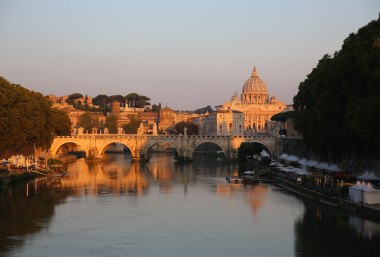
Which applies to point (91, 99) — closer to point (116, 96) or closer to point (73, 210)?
point (116, 96)

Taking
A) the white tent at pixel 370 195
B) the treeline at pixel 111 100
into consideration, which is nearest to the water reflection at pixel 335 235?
the white tent at pixel 370 195

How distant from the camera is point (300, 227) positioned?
28578 millimetres

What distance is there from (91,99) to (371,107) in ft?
478

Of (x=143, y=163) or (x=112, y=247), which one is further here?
(x=143, y=163)

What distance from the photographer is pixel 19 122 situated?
149 feet

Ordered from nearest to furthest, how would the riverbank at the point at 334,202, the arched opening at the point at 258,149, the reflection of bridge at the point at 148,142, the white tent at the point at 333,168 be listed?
the riverbank at the point at 334,202
the white tent at the point at 333,168
the arched opening at the point at 258,149
the reflection of bridge at the point at 148,142

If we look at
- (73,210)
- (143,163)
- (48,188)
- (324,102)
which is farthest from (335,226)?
(143,163)

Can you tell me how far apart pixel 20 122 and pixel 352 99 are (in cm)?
2312

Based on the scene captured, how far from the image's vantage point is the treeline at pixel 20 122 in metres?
43.5

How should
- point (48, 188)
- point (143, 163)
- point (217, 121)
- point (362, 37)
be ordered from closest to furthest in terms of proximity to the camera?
point (362, 37), point (48, 188), point (143, 163), point (217, 121)

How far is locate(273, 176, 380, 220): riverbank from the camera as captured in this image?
94.7 ft

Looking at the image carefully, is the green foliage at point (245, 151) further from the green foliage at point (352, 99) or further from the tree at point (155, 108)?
the tree at point (155, 108)

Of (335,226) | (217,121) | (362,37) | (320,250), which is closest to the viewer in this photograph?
(320,250)

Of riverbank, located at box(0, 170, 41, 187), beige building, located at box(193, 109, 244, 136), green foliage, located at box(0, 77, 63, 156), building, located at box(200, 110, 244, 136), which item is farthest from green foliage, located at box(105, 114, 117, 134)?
Answer: riverbank, located at box(0, 170, 41, 187)
